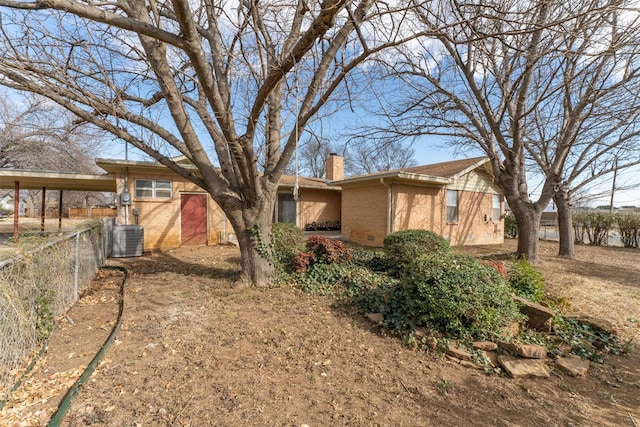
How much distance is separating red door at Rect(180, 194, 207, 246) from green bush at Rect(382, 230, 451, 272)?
7.79m

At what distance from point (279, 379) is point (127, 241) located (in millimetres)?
8441

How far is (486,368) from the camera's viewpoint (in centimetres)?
299

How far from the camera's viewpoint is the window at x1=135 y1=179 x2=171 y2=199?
9977 mm

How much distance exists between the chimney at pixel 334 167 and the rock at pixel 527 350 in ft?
46.8

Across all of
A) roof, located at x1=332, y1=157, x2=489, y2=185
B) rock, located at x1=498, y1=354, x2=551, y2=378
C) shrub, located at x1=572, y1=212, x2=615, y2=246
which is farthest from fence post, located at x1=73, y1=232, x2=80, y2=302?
shrub, located at x1=572, y1=212, x2=615, y2=246

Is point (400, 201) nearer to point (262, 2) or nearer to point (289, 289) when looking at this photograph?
point (289, 289)

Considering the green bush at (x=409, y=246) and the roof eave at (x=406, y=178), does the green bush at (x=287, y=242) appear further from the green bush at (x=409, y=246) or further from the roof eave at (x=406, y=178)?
the roof eave at (x=406, y=178)

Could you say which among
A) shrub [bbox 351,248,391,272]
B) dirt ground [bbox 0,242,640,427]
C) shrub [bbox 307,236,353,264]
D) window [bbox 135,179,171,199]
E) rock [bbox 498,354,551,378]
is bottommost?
dirt ground [bbox 0,242,640,427]

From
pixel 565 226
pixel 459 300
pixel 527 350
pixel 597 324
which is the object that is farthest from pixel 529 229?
pixel 459 300

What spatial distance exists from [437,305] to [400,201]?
757 cm

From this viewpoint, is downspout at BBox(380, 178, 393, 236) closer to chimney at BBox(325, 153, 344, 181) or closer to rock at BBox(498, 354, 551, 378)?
chimney at BBox(325, 153, 344, 181)

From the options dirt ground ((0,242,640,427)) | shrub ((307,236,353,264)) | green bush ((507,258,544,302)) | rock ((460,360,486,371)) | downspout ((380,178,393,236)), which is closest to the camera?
dirt ground ((0,242,640,427))

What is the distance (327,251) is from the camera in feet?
20.4

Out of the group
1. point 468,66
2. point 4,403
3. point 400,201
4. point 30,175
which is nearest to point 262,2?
point 468,66
